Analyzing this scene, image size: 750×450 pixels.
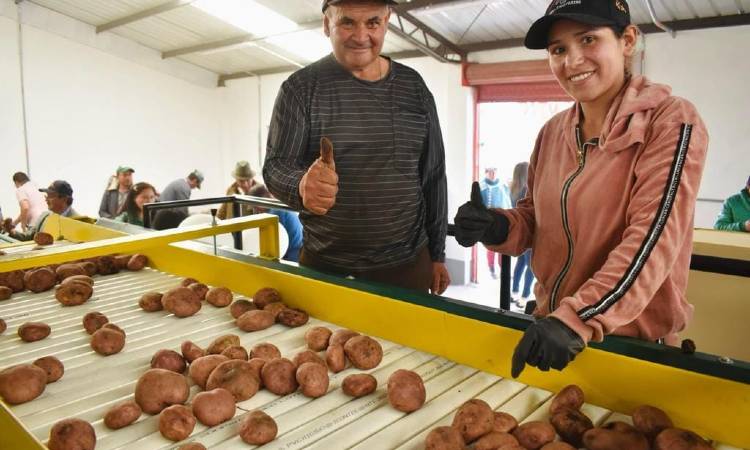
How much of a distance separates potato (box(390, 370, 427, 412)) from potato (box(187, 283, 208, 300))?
963 millimetres

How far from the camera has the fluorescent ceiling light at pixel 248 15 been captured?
7652 millimetres

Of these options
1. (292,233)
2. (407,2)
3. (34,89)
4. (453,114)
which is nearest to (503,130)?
(453,114)

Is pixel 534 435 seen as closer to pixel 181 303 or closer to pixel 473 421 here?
pixel 473 421

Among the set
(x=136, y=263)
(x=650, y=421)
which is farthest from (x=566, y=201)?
(x=136, y=263)

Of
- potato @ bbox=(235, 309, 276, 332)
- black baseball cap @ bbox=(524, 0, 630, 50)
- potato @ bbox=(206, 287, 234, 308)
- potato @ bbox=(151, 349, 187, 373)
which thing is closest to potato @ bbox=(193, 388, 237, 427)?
potato @ bbox=(151, 349, 187, 373)

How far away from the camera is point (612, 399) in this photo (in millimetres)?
1193

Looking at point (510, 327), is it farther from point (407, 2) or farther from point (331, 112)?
point (407, 2)

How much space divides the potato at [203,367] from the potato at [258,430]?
0.25 meters

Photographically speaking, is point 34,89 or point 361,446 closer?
point 361,446

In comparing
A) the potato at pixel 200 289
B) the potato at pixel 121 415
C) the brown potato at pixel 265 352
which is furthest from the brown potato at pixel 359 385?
the potato at pixel 200 289

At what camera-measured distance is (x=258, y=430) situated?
3.57ft

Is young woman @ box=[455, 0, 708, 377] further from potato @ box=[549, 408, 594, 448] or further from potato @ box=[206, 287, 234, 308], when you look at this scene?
potato @ box=[206, 287, 234, 308]

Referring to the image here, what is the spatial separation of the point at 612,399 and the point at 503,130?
730 centimetres

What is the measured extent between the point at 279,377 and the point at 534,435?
58cm
